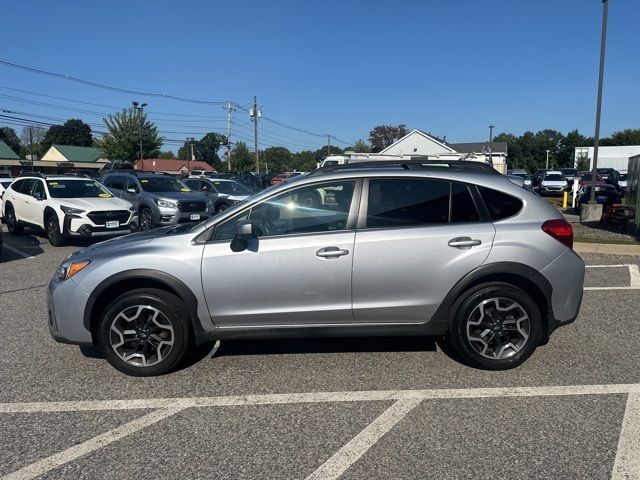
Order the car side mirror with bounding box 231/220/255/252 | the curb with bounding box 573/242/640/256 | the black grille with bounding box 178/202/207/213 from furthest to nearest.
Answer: the black grille with bounding box 178/202/207/213
the curb with bounding box 573/242/640/256
the car side mirror with bounding box 231/220/255/252

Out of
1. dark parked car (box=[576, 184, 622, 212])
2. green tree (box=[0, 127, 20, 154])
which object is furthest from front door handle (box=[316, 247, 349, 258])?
green tree (box=[0, 127, 20, 154])

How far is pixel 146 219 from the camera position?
1435cm

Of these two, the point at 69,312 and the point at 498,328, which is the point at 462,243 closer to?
the point at 498,328

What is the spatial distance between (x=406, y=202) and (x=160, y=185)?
12.3 m

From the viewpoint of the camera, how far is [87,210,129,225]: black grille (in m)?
11.4

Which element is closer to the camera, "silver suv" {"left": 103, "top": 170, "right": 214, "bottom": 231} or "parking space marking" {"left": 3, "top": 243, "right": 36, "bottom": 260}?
"parking space marking" {"left": 3, "top": 243, "right": 36, "bottom": 260}

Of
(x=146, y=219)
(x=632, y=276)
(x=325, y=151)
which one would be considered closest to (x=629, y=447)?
(x=632, y=276)

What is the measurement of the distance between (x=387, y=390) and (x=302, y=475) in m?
1.24

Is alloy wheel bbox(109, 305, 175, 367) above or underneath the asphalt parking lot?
above

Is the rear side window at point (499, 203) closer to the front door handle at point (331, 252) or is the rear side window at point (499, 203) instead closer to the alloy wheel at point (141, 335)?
the front door handle at point (331, 252)

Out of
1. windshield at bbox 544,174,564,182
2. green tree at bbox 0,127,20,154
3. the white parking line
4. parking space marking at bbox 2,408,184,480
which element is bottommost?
parking space marking at bbox 2,408,184,480

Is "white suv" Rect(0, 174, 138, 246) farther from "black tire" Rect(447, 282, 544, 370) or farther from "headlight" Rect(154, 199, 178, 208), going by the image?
"black tire" Rect(447, 282, 544, 370)

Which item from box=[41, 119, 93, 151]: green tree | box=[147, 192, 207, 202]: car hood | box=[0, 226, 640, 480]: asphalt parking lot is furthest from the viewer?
box=[41, 119, 93, 151]: green tree

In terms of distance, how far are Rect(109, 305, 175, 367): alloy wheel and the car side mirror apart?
Result: 81cm
